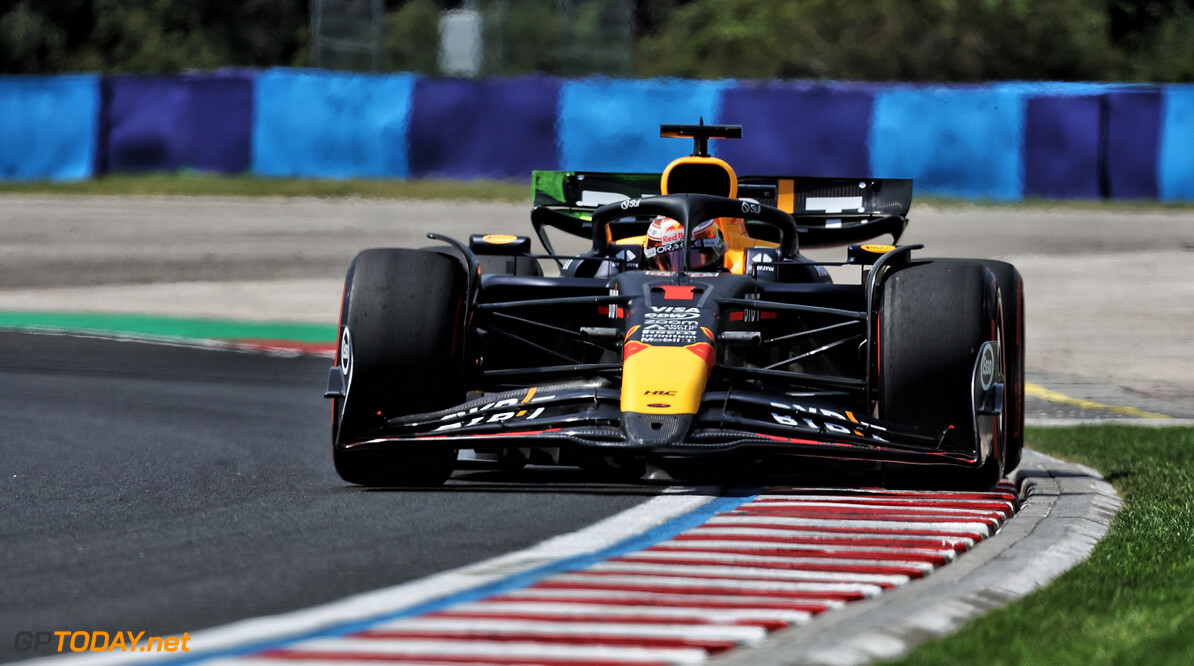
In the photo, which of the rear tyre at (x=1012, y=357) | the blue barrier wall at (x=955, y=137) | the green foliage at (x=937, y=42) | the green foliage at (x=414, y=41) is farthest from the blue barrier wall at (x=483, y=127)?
the rear tyre at (x=1012, y=357)

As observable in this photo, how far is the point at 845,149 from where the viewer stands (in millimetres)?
26641

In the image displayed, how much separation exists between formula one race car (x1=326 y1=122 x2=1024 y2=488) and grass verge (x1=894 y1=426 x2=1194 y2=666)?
84 cm

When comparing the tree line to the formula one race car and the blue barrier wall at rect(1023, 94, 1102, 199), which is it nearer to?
the blue barrier wall at rect(1023, 94, 1102, 199)

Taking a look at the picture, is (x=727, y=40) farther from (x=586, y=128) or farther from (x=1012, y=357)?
(x=1012, y=357)

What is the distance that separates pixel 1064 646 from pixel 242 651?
6.77 ft

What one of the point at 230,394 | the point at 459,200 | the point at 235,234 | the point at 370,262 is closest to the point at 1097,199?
the point at 459,200

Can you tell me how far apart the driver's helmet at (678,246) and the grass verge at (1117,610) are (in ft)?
7.62

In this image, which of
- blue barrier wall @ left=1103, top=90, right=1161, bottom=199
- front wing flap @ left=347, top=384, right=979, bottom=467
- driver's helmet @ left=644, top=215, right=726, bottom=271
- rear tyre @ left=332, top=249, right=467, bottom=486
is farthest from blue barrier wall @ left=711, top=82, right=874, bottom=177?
front wing flap @ left=347, top=384, right=979, bottom=467

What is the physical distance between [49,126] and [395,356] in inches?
872

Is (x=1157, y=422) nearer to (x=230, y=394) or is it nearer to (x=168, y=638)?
(x=230, y=394)

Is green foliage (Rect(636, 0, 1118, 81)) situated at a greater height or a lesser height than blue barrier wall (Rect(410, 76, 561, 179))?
greater

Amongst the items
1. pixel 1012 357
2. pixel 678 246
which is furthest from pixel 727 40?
pixel 1012 357

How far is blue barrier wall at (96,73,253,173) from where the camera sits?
28047 millimetres

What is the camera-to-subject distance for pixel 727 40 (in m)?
44.7
